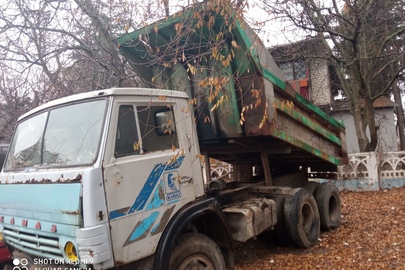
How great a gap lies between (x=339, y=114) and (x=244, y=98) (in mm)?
13909

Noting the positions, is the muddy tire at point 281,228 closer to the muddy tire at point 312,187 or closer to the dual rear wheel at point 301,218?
the dual rear wheel at point 301,218

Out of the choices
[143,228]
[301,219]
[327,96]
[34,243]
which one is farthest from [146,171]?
[327,96]

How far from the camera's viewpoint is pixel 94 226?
2.75 m

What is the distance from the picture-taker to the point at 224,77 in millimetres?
4023

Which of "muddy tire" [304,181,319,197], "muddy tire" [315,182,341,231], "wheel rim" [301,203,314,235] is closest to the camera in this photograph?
"wheel rim" [301,203,314,235]

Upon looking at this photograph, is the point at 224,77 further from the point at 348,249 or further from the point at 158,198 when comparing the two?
the point at 348,249

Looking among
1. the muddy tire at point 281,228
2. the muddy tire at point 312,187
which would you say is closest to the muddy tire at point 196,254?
the muddy tire at point 281,228

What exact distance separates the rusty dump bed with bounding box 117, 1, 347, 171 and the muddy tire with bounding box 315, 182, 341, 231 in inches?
42.8

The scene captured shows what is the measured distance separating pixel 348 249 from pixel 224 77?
126 inches

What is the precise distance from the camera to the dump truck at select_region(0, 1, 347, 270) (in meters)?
2.93

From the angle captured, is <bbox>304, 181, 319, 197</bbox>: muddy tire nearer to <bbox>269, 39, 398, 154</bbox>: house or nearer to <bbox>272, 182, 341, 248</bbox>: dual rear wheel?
<bbox>272, 182, 341, 248</bbox>: dual rear wheel

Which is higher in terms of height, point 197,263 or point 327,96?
point 327,96

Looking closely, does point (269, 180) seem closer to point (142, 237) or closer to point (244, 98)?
point (244, 98)

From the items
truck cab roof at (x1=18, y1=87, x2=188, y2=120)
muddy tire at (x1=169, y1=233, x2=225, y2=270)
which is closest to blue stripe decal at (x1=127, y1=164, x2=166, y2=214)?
muddy tire at (x1=169, y1=233, x2=225, y2=270)
